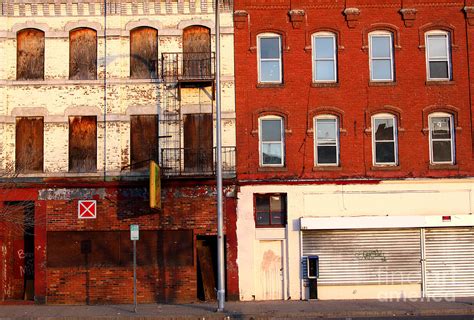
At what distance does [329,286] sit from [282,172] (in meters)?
4.15

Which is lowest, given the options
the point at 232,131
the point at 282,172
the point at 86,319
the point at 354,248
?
the point at 86,319

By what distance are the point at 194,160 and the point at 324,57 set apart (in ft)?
19.2

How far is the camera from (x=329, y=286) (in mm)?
22297

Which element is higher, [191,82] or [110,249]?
[191,82]

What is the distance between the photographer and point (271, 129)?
75.7ft

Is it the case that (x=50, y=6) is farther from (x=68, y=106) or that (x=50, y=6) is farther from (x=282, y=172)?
(x=282, y=172)

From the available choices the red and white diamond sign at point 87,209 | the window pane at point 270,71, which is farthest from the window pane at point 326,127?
the red and white diamond sign at point 87,209

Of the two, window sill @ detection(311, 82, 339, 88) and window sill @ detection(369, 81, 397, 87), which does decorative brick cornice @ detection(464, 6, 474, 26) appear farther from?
window sill @ detection(311, 82, 339, 88)

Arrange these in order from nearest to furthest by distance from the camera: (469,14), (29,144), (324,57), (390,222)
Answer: (390,222) → (29,144) → (469,14) → (324,57)

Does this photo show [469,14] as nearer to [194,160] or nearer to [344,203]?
[344,203]

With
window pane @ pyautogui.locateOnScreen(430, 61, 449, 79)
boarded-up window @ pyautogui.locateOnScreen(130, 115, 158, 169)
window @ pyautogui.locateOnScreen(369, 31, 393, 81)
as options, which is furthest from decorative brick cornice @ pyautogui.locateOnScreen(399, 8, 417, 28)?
boarded-up window @ pyautogui.locateOnScreen(130, 115, 158, 169)

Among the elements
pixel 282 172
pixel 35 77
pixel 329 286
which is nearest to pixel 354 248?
pixel 329 286

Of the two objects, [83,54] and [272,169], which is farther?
[83,54]

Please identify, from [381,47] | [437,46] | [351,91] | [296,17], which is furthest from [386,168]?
[296,17]
